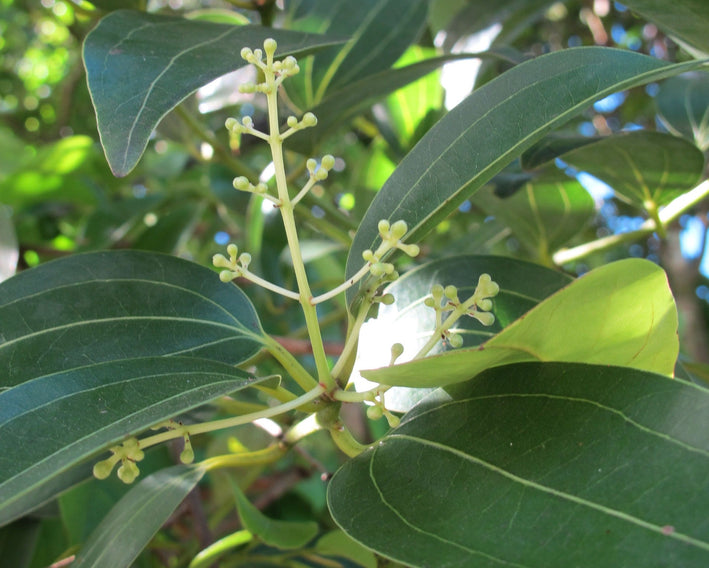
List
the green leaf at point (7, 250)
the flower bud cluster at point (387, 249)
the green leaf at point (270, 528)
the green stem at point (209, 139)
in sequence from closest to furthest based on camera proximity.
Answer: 1. the flower bud cluster at point (387, 249)
2. the green leaf at point (270, 528)
3. the green leaf at point (7, 250)
4. the green stem at point (209, 139)

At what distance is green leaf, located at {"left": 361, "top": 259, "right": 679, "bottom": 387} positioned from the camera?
513 millimetres

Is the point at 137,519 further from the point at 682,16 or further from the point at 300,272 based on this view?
the point at 682,16

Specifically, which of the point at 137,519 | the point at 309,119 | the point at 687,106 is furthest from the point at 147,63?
the point at 687,106

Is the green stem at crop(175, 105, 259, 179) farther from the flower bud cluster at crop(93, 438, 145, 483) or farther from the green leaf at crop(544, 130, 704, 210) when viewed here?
the flower bud cluster at crop(93, 438, 145, 483)

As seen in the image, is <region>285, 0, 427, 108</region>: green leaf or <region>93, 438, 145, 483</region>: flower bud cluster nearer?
<region>93, 438, 145, 483</region>: flower bud cluster

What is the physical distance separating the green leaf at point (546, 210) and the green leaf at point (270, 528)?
1.86 ft

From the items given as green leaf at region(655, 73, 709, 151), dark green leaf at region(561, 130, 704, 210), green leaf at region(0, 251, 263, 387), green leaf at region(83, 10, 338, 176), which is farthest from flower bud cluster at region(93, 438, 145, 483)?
green leaf at region(655, 73, 709, 151)

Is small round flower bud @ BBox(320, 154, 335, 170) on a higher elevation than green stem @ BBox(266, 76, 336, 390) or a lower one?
higher

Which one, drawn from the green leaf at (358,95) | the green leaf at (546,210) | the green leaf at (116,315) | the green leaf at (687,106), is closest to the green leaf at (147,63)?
the green leaf at (358,95)

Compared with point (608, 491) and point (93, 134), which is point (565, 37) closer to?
point (93, 134)

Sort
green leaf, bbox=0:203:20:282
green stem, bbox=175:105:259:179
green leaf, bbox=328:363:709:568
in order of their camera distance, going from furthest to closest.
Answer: green stem, bbox=175:105:259:179
green leaf, bbox=0:203:20:282
green leaf, bbox=328:363:709:568

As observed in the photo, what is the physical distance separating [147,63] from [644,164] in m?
0.68

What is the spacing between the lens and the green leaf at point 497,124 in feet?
2.01

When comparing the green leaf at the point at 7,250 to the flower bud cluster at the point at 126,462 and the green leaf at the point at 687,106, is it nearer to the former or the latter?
the flower bud cluster at the point at 126,462
